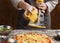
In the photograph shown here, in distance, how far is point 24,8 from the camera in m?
1.50

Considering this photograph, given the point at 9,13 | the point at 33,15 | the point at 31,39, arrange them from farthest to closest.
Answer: the point at 9,13 < the point at 33,15 < the point at 31,39

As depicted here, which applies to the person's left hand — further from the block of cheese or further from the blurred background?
the blurred background

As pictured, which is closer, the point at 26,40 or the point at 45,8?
the point at 26,40

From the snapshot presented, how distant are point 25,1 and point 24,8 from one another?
6cm

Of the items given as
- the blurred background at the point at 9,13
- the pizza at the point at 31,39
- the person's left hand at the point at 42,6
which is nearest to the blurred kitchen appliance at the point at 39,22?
the person's left hand at the point at 42,6

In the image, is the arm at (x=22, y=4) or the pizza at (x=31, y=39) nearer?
the pizza at (x=31, y=39)

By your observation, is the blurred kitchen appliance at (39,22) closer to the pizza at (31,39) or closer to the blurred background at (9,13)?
the pizza at (31,39)

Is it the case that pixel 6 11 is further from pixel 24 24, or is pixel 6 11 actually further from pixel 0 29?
pixel 0 29

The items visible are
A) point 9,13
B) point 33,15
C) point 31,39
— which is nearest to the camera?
point 31,39

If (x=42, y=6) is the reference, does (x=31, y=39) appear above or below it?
below

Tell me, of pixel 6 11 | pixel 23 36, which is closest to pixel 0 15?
pixel 6 11

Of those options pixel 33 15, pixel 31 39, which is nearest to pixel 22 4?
pixel 33 15

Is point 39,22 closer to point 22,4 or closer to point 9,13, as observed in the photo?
Result: point 22,4

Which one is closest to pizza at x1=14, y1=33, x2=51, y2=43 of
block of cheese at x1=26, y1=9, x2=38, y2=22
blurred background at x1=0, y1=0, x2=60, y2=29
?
block of cheese at x1=26, y1=9, x2=38, y2=22
